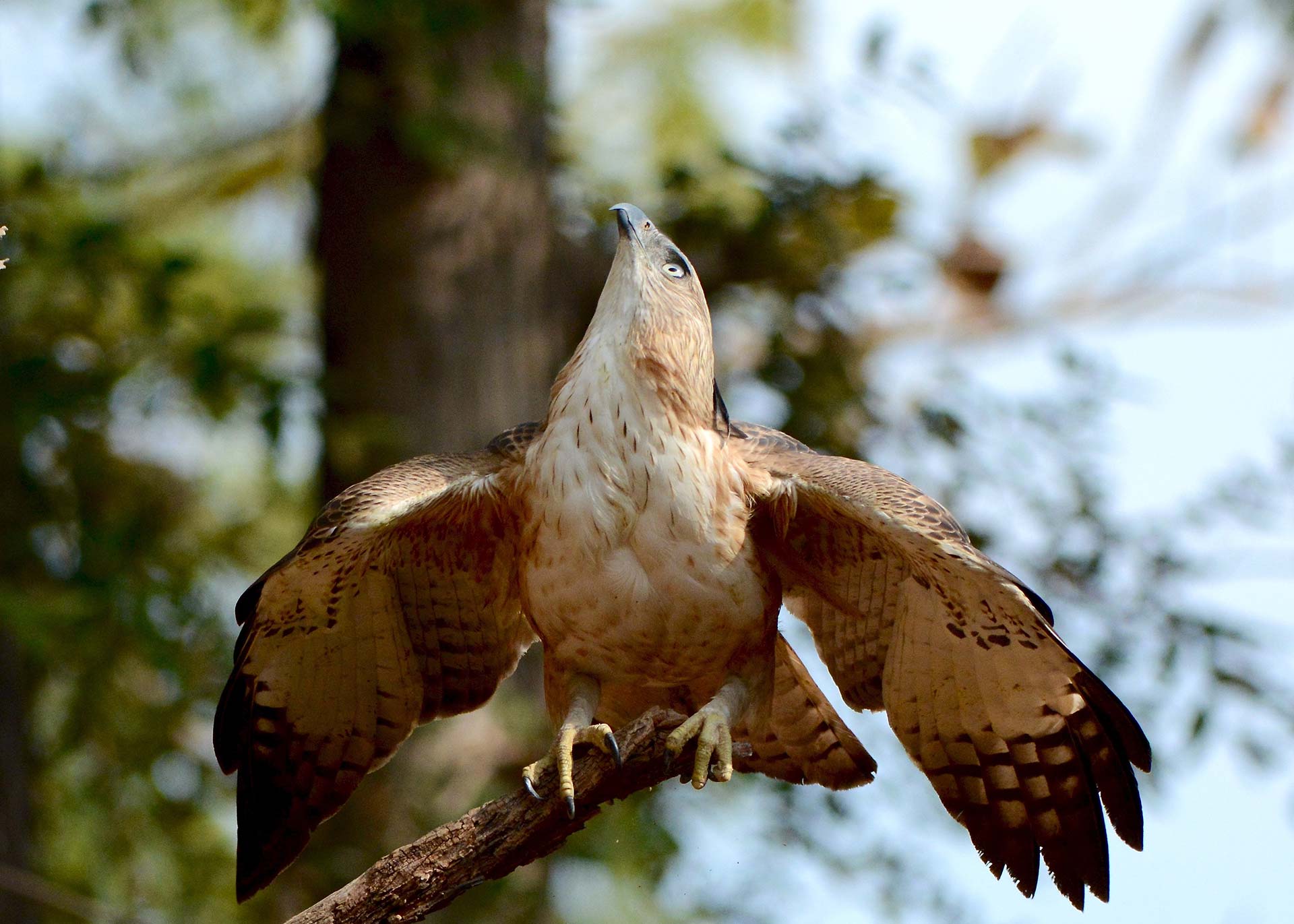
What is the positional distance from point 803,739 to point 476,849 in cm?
121

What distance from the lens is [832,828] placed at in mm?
7438

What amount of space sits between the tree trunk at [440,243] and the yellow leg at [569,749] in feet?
11.3

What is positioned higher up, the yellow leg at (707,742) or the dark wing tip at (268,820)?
Answer: the yellow leg at (707,742)

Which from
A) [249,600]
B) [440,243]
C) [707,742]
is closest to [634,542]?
[707,742]

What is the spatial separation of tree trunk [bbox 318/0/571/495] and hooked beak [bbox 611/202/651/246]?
2.78 m

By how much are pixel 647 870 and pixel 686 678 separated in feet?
9.07

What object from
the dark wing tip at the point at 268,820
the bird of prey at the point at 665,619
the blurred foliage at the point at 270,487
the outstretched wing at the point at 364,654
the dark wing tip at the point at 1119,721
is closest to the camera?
the dark wing tip at the point at 1119,721

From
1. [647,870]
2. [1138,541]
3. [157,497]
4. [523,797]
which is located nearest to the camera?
[523,797]

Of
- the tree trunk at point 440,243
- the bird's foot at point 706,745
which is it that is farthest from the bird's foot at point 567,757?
the tree trunk at point 440,243

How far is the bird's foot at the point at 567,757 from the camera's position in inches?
136

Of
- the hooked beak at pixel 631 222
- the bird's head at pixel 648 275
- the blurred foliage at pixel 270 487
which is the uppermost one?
the hooked beak at pixel 631 222

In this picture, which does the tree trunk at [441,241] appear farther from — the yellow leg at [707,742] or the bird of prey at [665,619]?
the yellow leg at [707,742]

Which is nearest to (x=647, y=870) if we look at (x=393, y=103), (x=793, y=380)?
(x=793, y=380)

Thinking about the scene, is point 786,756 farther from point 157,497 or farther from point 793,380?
point 157,497
